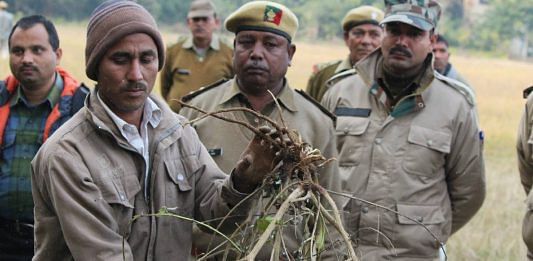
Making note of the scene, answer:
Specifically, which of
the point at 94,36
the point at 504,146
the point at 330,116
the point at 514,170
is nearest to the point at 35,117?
the point at 330,116

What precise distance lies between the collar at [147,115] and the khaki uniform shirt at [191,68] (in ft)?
19.3

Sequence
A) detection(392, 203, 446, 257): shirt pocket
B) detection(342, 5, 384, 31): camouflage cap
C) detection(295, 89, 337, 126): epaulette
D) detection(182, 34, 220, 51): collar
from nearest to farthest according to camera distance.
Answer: detection(295, 89, 337, 126): epaulette, detection(392, 203, 446, 257): shirt pocket, detection(342, 5, 384, 31): camouflage cap, detection(182, 34, 220, 51): collar

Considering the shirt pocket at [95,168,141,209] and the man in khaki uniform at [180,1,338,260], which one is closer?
the shirt pocket at [95,168,141,209]

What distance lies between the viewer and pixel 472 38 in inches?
1341

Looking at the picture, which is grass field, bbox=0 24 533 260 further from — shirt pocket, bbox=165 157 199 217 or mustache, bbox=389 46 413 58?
shirt pocket, bbox=165 157 199 217

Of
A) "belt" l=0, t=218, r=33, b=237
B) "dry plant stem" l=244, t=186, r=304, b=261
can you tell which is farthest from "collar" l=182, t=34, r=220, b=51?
"dry plant stem" l=244, t=186, r=304, b=261

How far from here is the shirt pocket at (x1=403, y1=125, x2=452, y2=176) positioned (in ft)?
17.3

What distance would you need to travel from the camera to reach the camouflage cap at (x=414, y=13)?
17.7 ft

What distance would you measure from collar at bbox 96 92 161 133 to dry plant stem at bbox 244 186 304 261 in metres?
0.63

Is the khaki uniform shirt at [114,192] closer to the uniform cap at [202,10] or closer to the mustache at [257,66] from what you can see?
the mustache at [257,66]

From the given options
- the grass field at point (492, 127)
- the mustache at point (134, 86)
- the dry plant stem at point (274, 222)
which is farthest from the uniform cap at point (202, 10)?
the dry plant stem at point (274, 222)

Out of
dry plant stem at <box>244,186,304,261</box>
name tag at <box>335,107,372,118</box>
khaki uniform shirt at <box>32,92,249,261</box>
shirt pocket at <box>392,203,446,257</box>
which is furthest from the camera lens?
name tag at <box>335,107,372,118</box>

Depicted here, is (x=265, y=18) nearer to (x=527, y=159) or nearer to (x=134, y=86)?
(x=134, y=86)

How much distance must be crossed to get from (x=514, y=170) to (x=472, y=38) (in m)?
20.1
